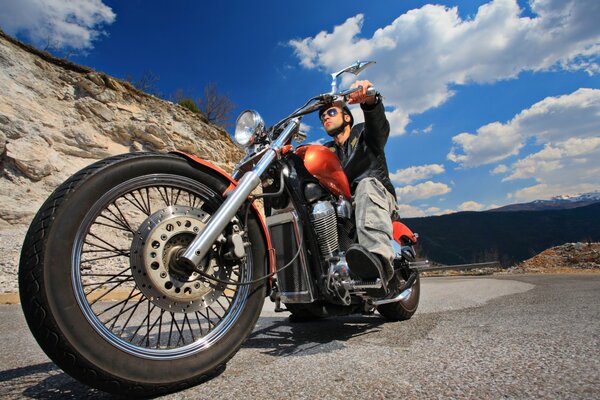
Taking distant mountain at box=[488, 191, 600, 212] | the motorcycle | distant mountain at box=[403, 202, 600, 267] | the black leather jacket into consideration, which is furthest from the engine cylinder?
distant mountain at box=[488, 191, 600, 212]

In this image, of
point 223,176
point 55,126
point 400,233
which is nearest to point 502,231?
point 55,126

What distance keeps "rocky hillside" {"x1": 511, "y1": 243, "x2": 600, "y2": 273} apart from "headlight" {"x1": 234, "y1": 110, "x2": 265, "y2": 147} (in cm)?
1122

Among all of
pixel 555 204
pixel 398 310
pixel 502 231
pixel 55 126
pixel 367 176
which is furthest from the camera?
pixel 555 204

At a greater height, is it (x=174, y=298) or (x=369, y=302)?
(x=174, y=298)

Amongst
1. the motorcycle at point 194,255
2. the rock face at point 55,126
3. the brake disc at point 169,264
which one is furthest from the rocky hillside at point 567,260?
the rock face at point 55,126

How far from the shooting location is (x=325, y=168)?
225cm

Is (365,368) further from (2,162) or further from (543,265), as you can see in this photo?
(543,265)

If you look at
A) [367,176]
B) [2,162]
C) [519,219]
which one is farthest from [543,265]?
[519,219]

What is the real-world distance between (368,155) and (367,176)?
5.7 inches

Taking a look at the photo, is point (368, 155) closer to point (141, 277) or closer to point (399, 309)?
point (399, 309)

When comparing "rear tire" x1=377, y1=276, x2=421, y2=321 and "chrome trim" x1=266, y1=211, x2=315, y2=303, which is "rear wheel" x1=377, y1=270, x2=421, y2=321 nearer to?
"rear tire" x1=377, y1=276, x2=421, y2=321

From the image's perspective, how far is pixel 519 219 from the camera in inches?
3629

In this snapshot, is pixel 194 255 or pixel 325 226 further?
pixel 325 226

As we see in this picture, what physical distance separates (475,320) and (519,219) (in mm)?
104671
